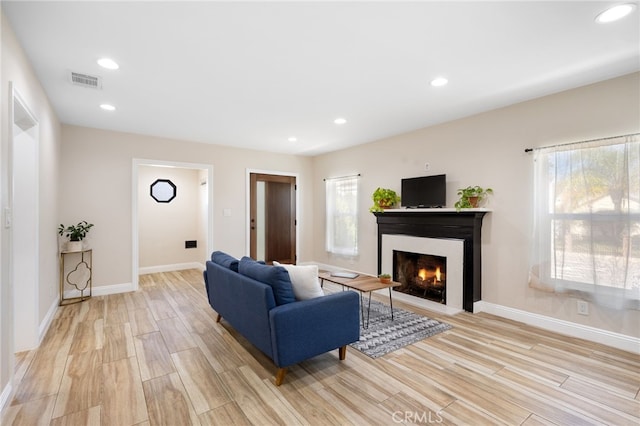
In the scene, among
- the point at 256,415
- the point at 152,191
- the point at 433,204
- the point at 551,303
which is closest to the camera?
the point at 256,415

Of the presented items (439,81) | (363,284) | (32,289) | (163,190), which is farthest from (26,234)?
(439,81)

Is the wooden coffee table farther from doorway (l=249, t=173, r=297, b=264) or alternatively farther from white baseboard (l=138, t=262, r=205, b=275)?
white baseboard (l=138, t=262, r=205, b=275)

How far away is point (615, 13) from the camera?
6.46 feet

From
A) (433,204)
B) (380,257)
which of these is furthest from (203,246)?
(433,204)

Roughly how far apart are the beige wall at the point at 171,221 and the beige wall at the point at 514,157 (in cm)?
447

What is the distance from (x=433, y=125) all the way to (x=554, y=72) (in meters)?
1.72

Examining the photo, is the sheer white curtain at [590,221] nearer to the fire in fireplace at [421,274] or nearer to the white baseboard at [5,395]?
the fire in fireplace at [421,274]

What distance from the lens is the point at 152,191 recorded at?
6359 mm

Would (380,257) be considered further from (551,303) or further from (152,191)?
(152,191)

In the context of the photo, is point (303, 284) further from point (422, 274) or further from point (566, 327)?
point (566, 327)

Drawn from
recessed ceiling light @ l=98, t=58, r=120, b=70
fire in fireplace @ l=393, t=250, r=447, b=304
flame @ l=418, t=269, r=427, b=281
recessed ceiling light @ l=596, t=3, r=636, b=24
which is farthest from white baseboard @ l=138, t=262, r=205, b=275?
recessed ceiling light @ l=596, t=3, r=636, b=24
